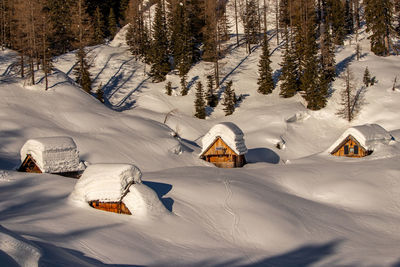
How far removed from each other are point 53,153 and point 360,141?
80.9 feet

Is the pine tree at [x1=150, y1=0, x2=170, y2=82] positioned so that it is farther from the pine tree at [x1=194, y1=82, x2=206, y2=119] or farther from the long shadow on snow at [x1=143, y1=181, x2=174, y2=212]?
the long shadow on snow at [x1=143, y1=181, x2=174, y2=212]

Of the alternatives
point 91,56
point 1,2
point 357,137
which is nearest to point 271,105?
point 357,137

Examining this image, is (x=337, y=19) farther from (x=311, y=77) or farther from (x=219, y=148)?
(x=219, y=148)

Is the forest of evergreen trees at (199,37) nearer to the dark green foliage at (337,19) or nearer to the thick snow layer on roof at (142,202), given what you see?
the dark green foliage at (337,19)

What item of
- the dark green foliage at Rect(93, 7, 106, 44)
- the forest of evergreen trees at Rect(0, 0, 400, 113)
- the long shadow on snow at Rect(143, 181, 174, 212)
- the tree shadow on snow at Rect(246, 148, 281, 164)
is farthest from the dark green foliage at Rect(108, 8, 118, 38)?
the long shadow on snow at Rect(143, 181, 174, 212)

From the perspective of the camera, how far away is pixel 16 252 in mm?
7270

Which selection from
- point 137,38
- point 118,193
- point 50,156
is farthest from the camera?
point 137,38

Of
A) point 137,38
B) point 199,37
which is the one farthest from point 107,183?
point 199,37

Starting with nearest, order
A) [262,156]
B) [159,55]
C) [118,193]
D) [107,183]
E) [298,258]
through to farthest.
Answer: [298,258] → [118,193] → [107,183] → [262,156] → [159,55]

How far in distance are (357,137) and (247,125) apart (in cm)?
1399

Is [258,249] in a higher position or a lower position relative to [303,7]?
lower

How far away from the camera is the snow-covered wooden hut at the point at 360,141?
3102 centimetres

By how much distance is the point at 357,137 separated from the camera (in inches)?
1227

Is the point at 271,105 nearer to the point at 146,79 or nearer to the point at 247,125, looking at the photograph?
the point at 247,125
